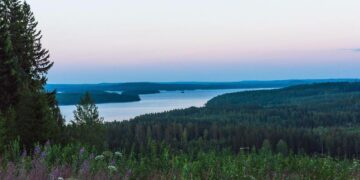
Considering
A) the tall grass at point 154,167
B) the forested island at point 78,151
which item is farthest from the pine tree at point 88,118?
the tall grass at point 154,167

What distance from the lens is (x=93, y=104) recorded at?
276 ft

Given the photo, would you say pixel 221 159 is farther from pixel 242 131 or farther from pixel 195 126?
pixel 195 126

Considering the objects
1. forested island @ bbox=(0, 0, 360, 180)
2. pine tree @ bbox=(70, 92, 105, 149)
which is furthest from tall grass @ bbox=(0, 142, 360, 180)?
pine tree @ bbox=(70, 92, 105, 149)

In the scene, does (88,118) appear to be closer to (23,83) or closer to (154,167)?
(23,83)

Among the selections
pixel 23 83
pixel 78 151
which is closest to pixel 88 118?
pixel 23 83

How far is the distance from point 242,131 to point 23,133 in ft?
413

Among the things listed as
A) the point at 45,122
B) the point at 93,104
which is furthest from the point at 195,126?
the point at 45,122

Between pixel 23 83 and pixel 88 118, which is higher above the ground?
pixel 23 83

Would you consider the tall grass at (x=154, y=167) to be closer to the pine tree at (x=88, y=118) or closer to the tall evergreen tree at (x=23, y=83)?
the tall evergreen tree at (x=23, y=83)

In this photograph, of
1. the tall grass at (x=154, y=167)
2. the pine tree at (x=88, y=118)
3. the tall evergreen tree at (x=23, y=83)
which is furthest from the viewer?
the pine tree at (x=88, y=118)

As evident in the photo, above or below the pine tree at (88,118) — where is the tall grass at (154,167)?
above

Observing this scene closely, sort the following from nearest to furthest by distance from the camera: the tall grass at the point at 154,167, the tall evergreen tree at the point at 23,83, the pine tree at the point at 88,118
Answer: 1. the tall grass at the point at 154,167
2. the tall evergreen tree at the point at 23,83
3. the pine tree at the point at 88,118

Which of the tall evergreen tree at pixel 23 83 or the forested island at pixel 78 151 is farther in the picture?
the tall evergreen tree at pixel 23 83

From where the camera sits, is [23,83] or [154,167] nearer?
[154,167]
